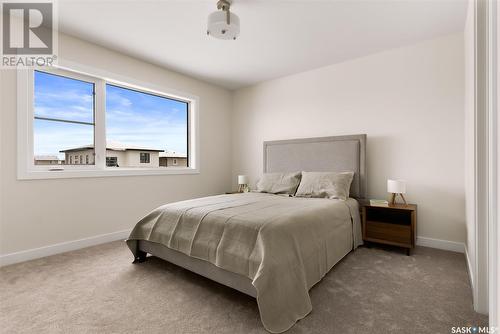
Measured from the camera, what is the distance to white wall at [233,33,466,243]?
112 inches

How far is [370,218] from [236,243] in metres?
2.15

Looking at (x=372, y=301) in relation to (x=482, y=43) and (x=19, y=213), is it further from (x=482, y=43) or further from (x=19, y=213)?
(x=19, y=213)

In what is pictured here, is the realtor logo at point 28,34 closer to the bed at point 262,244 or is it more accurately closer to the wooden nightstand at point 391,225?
the bed at point 262,244

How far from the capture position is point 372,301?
5.92 feet

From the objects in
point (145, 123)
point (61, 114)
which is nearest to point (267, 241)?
point (61, 114)

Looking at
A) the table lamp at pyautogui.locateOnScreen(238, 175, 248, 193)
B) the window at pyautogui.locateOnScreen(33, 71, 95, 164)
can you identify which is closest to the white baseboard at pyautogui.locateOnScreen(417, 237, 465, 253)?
the table lamp at pyautogui.locateOnScreen(238, 175, 248, 193)

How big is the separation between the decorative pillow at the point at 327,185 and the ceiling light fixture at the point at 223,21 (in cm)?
206

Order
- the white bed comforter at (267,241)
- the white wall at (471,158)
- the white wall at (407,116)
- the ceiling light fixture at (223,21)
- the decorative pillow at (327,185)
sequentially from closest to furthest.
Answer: the white bed comforter at (267,241) < the white wall at (471,158) < the ceiling light fixture at (223,21) < the white wall at (407,116) < the decorative pillow at (327,185)

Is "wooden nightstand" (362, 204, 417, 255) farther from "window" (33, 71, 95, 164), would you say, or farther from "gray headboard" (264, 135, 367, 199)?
"window" (33, 71, 95, 164)

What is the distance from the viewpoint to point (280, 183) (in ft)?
11.8

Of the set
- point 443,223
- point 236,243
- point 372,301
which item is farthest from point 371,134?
point 236,243

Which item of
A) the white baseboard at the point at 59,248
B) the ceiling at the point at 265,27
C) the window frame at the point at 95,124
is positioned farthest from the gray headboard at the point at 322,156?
the white baseboard at the point at 59,248

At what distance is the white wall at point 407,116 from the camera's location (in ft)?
9.33

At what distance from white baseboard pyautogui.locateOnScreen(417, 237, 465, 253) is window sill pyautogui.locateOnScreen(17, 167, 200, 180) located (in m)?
3.60
